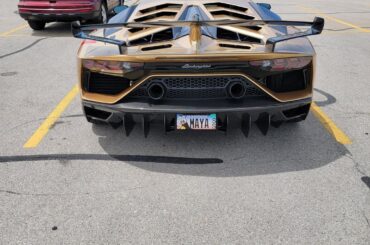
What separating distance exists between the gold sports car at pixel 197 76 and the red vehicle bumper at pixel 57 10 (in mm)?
6028

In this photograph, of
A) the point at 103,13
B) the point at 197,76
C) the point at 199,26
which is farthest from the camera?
the point at 103,13

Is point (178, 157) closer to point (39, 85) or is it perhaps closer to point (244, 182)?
point (244, 182)

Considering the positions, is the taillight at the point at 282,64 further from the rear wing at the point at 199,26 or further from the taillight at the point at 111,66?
the taillight at the point at 111,66

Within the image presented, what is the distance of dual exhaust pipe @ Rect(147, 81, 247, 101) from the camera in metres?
3.10

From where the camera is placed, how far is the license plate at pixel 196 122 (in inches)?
123

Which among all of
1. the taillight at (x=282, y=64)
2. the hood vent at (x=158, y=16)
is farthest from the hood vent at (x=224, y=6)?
the taillight at (x=282, y=64)

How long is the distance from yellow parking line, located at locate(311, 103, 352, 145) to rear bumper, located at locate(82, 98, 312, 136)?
764 millimetres

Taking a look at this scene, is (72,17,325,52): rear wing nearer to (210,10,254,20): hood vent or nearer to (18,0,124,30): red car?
(210,10,254,20): hood vent

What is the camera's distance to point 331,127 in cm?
414

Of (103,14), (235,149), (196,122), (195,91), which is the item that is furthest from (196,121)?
(103,14)

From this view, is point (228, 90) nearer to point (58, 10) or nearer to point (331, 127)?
point (331, 127)

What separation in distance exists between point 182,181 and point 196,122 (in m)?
0.49

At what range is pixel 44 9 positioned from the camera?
890 cm

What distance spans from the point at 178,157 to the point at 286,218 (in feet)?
3.83
